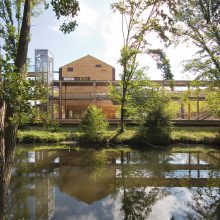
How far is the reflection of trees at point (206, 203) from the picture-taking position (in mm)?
7172

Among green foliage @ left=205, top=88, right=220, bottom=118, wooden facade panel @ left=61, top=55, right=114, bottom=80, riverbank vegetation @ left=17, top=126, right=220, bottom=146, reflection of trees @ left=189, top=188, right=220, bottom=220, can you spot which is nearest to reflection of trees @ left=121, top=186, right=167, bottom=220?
reflection of trees @ left=189, top=188, right=220, bottom=220

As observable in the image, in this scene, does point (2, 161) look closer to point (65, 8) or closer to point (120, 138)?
point (65, 8)

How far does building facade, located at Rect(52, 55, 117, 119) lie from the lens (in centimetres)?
3647

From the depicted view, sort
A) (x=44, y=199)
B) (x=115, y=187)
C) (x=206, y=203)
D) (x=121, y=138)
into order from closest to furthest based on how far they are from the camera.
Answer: (x=206, y=203)
(x=44, y=199)
(x=115, y=187)
(x=121, y=138)

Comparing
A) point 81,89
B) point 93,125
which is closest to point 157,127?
point 93,125

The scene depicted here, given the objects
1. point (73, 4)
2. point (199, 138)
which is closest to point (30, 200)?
point (73, 4)

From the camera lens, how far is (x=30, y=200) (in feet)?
27.3

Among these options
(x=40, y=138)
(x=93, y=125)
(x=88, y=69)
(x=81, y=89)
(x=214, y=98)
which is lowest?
(x=40, y=138)

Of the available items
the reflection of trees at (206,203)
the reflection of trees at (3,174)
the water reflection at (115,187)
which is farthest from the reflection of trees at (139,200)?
the reflection of trees at (3,174)

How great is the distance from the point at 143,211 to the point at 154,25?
19.1 metres

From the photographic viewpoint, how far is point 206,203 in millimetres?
8031

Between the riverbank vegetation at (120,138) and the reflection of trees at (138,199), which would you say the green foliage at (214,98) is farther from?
the reflection of trees at (138,199)

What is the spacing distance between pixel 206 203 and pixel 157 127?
13652 millimetres

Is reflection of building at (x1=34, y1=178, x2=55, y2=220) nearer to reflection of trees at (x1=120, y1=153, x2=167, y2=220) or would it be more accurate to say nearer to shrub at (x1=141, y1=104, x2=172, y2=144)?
reflection of trees at (x1=120, y1=153, x2=167, y2=220)
